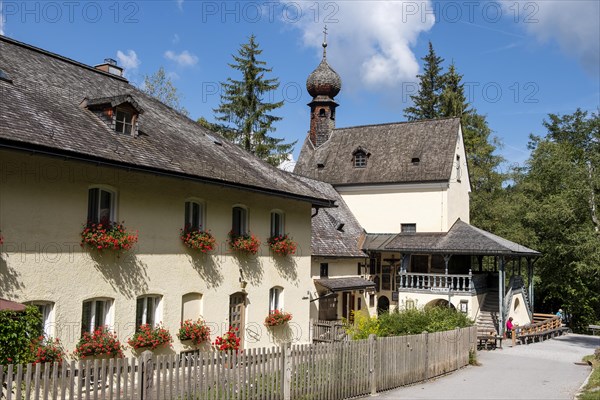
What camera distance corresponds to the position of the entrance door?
670 inches

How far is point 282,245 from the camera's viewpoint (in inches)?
727

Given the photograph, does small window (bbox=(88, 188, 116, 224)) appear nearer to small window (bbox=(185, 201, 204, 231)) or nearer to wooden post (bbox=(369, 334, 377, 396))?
small window (bbox=(185, 201, 204, 231))

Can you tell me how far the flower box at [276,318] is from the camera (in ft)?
59.7

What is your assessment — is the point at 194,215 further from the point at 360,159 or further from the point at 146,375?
the point at 360,159

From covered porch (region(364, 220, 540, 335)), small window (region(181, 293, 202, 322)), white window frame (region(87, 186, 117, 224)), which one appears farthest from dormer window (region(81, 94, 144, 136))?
covered porch (region(364, 220, 540, 335))

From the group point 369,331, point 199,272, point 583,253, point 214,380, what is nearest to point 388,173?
point 583,253

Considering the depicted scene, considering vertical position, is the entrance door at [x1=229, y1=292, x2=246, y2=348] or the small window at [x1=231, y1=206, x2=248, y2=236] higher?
the small window at [x1=231, y1=206, x2=248, y2=236]

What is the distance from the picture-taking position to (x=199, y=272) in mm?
15562

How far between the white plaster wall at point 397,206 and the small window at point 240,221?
54.8ft

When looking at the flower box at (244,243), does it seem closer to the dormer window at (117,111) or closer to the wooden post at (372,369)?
the dormer window at (117,111)

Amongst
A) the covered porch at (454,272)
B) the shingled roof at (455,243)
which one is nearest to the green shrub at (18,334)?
the covered porch at (454,272)

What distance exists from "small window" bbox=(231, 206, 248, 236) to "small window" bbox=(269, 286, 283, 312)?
2630mm

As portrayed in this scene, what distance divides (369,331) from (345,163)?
18124 millimetres

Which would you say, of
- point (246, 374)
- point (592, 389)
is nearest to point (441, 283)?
point (592, 389)
